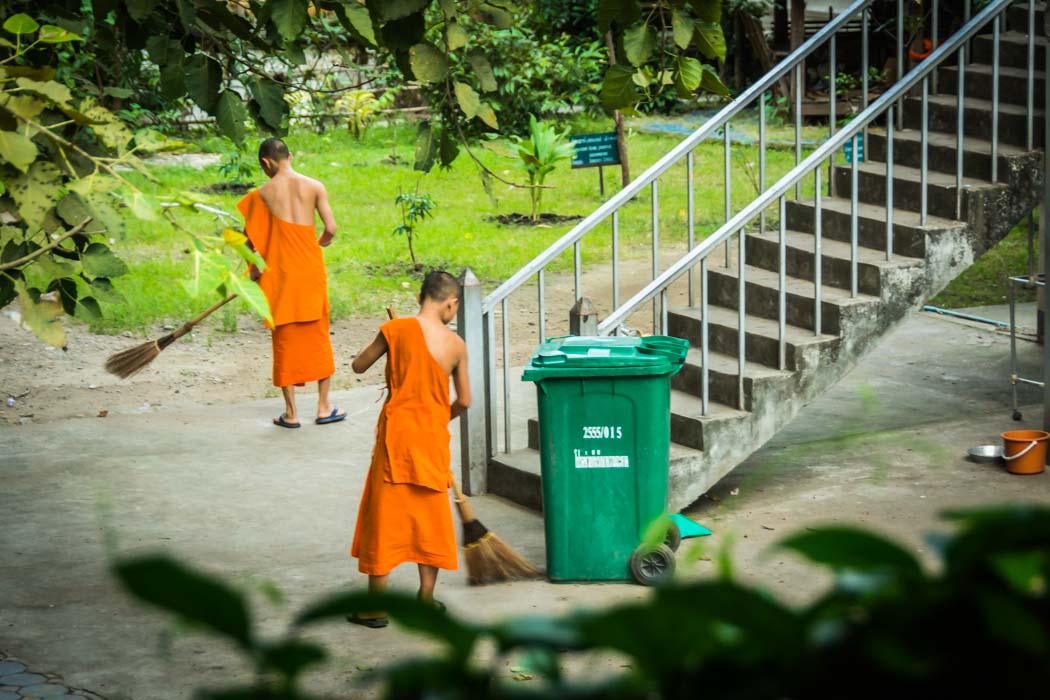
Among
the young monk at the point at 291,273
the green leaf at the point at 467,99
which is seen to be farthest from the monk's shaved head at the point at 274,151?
the green leaf at the point at 467,99

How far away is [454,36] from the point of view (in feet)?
13.5

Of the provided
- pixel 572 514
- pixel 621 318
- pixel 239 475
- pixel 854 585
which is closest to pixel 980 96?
pixel 621 318

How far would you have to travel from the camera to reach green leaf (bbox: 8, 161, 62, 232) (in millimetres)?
2971

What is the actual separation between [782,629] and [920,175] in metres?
6.80

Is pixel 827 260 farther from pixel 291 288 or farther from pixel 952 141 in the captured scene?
pixel 291 288

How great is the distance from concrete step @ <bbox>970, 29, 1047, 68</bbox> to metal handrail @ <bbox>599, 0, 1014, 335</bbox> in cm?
93

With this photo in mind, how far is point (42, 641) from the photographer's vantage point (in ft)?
16.8

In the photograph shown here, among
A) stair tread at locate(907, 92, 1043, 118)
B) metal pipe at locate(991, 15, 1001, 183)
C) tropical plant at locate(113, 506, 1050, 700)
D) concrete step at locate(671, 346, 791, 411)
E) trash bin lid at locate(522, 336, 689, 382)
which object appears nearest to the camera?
tropical plant at locate(113, 506, 1050, 700)

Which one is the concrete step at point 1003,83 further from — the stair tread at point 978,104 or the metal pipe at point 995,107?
the metal pipe at point 995,107

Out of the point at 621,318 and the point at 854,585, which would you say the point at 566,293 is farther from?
the point at 854,585

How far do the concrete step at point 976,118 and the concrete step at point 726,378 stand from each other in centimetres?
187

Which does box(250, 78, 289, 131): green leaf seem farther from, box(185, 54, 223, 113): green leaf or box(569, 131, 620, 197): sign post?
box(569, 131, 620, 197): sign post

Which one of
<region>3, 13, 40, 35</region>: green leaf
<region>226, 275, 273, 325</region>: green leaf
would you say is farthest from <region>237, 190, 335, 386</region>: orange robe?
<region>226, 275, 273, 325</region>: green leaf

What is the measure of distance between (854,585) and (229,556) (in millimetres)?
5472
